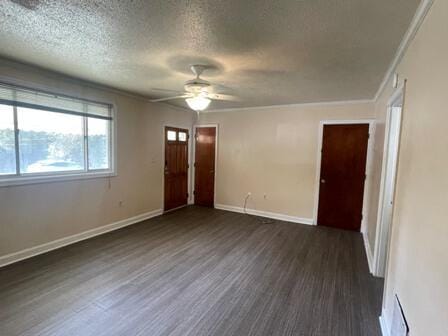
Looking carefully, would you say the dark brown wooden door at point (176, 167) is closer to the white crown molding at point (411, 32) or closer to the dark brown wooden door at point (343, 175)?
the dark brown wooden door at point (343, 175)

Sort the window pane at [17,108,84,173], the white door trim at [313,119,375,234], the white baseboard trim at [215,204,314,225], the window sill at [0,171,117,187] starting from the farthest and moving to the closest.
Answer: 1. the white baseboard trim at [215,204,314,225]
2. the white door trim at [313,119,375,234]
3. the window pane at [17,108,84,173]
4. the window sill at [0,171,117,187]

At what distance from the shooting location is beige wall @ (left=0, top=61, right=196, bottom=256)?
3.02 metres

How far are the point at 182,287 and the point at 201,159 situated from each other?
3.95 m

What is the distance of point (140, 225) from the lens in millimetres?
4625

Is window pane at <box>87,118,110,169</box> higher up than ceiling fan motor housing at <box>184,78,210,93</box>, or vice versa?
ceiling fan motor housing at <box>184,78,210,93</box>

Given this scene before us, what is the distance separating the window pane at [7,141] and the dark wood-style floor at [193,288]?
124 centimetres

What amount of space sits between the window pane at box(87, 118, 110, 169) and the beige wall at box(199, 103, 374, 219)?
2656mm

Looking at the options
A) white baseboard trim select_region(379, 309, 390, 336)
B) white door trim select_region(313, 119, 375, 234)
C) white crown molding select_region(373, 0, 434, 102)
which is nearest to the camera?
white crown molding select_region(373, 0, 434, 102)

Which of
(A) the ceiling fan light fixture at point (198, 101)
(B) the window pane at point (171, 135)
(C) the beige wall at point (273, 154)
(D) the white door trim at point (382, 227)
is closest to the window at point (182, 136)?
(B) the window pane at point (171, 135)

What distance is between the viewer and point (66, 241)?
11.8ft

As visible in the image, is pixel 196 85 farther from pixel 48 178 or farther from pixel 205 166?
pixel 205 166

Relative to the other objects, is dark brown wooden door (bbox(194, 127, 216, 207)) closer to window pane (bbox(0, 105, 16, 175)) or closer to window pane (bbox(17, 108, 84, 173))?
window pane (bbox(17, 108, 84, 173))

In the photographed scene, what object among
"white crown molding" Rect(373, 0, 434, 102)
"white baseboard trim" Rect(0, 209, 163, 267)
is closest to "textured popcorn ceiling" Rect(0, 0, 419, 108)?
"white crown molding" Rect(373, 0, 434, 102)

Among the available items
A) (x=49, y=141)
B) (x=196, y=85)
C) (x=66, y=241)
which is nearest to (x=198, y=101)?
(x=196, y=85)
